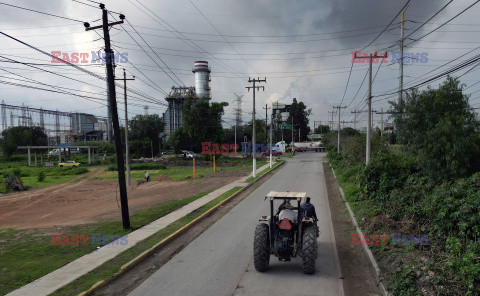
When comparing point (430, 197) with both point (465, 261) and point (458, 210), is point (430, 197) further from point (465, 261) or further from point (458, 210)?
point (465, 261)

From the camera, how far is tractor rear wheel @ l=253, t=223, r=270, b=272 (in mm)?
7359

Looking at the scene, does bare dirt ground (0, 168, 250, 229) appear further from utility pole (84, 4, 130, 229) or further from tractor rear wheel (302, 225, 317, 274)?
tractor rear wheel (302, 225, 317, 274)

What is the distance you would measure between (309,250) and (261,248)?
3.69 ft

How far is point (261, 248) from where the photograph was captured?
736 centimetres

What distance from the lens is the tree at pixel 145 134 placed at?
63.9m

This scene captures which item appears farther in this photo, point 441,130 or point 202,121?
point 202,121

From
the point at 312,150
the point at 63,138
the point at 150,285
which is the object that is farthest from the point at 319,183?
the point at 63,138

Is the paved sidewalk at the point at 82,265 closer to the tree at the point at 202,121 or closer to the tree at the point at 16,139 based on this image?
the tree at the point at 202,121

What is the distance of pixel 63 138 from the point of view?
357 ft

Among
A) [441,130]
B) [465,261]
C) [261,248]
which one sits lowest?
[261,248]

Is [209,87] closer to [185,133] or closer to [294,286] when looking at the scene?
[185,133]

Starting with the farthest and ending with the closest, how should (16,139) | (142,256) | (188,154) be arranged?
(16,139) < (188,154) < (142,256)

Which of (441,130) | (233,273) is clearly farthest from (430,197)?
(233,273)

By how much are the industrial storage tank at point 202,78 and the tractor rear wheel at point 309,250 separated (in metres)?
89.9
